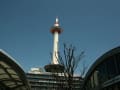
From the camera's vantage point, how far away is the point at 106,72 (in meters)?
23.8

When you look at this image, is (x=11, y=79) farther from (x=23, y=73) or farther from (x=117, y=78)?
(x=117, y=78)

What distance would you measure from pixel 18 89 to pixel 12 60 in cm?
1139

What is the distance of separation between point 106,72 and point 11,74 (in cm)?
1217

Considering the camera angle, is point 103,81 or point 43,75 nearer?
point 103,81

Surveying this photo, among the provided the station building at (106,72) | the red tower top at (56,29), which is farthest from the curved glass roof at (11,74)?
the red tower top at (56,29)

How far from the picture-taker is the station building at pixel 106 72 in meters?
21.7

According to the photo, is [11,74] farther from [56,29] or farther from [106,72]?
[56,29]

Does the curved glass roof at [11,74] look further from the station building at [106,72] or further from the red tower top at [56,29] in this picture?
the red tower top at [56,29]

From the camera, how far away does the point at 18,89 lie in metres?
34.8

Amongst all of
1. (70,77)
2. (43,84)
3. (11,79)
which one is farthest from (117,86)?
(43,84)

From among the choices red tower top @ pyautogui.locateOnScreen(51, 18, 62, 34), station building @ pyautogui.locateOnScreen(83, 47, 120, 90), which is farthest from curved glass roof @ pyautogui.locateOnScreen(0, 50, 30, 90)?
red tower top @ pyautogui.locateOnScreen(51, 18, 62, 34)

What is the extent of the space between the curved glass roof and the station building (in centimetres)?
856

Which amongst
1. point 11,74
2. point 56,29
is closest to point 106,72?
point 11,74

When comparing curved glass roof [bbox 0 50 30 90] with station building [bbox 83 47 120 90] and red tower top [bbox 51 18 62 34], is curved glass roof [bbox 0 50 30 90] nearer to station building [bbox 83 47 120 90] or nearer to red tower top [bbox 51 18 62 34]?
station building [bbox 83 47 120 90]
